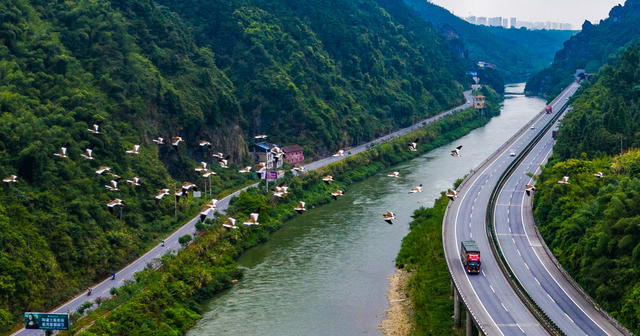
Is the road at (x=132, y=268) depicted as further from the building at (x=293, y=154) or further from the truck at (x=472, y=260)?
the truck at (x=472, y=260)

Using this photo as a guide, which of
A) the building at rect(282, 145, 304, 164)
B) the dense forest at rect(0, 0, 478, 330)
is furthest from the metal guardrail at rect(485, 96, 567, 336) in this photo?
the building at rect(282, 145, 304, 164)

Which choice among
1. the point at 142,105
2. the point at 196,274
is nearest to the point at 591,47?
the point at 142,105

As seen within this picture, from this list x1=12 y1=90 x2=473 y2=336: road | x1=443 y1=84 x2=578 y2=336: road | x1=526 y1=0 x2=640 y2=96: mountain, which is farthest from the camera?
x1=526 y1=0 x2=640 y2=96: mountain

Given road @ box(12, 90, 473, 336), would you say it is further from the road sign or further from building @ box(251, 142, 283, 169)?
building @ box(251, 142, 283, 169)

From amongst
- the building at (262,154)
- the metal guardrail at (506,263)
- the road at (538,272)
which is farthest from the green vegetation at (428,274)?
the building at (262,154)

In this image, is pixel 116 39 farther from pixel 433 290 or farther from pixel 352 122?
pixel 433 290

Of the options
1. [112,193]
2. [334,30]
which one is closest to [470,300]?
Answer: [112,193]
